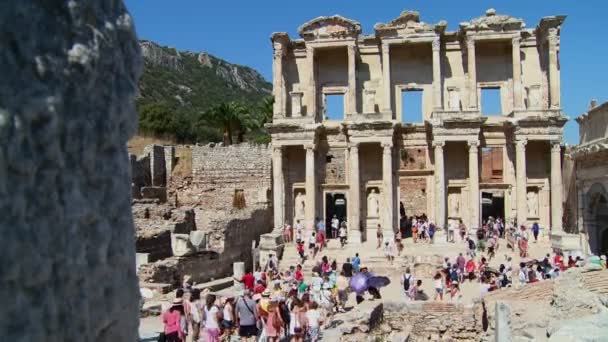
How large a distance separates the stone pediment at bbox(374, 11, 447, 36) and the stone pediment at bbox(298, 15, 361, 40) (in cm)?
113

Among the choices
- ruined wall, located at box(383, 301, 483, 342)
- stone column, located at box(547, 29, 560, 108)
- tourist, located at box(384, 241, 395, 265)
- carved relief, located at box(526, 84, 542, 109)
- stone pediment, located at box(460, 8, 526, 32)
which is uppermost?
stone pediment, located at box(460, 8, 526, 32)

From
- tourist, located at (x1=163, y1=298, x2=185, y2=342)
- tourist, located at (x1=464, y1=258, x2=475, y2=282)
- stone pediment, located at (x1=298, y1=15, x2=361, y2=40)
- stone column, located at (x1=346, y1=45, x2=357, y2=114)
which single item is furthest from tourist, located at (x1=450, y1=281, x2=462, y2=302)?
stone pediment, located at (x1=298, y1=15, x2=361, y2=40)

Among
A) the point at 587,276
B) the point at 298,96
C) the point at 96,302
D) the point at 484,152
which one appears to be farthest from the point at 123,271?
the point at 484,152

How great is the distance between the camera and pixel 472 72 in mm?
27922

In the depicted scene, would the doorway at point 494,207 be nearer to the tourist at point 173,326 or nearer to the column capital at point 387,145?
the column capital at point 387,145

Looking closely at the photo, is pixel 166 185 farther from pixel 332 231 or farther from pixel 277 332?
pixel 277 332

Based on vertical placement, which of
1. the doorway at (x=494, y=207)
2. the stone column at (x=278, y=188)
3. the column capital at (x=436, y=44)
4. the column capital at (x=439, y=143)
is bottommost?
the doorway at (x=494, y=207)

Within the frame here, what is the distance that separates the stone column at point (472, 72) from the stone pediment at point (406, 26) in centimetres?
141

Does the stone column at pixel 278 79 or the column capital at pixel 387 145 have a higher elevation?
the stone column at pixel 278 79

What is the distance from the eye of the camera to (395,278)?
21547 millimetres

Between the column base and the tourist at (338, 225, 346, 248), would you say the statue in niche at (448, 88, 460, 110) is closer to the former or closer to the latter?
the column base

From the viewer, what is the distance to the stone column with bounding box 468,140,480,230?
2666 cm

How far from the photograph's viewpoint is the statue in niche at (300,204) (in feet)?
93.8

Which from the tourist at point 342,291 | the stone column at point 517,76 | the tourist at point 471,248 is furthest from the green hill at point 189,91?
the tourist at point 342,291
